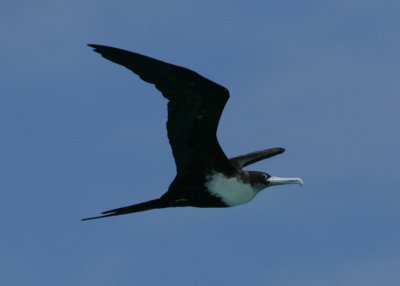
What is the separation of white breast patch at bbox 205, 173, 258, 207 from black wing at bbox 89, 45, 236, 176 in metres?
0.11

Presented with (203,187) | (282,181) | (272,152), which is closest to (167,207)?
(203,187)

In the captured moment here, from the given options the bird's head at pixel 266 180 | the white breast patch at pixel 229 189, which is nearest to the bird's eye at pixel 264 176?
the bird's head at pixel 266 180

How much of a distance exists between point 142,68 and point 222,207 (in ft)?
7.09

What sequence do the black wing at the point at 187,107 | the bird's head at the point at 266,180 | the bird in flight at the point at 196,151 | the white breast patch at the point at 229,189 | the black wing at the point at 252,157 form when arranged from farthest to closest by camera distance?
the black wing at the point at 252,157, the bird's head at the point at 266,180, the white breast patch at the point at 229,189, the bird in flight at the point at 196,151, the black wing at the point at 187,107

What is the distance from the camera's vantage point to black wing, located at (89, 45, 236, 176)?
11.2m

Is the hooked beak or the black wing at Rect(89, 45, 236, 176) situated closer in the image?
the black wing at Rect(89, 45, 236, 176)

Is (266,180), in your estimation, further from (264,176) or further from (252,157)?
(252,157)

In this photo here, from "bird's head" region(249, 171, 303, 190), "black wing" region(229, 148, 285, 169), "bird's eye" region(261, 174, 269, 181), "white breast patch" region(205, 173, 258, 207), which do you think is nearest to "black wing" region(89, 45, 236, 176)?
"white breast patch" region(205, 173, 258, 207)

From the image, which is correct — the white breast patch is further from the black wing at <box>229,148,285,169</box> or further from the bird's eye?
the black wing at <box>229,148,285,169</box>

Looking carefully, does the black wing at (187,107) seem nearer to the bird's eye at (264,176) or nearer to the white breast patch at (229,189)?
the white breast patch at (229,189)

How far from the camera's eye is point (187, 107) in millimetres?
11836

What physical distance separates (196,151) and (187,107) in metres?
0.64

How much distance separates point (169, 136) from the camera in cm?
1213

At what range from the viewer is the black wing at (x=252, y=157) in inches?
549
